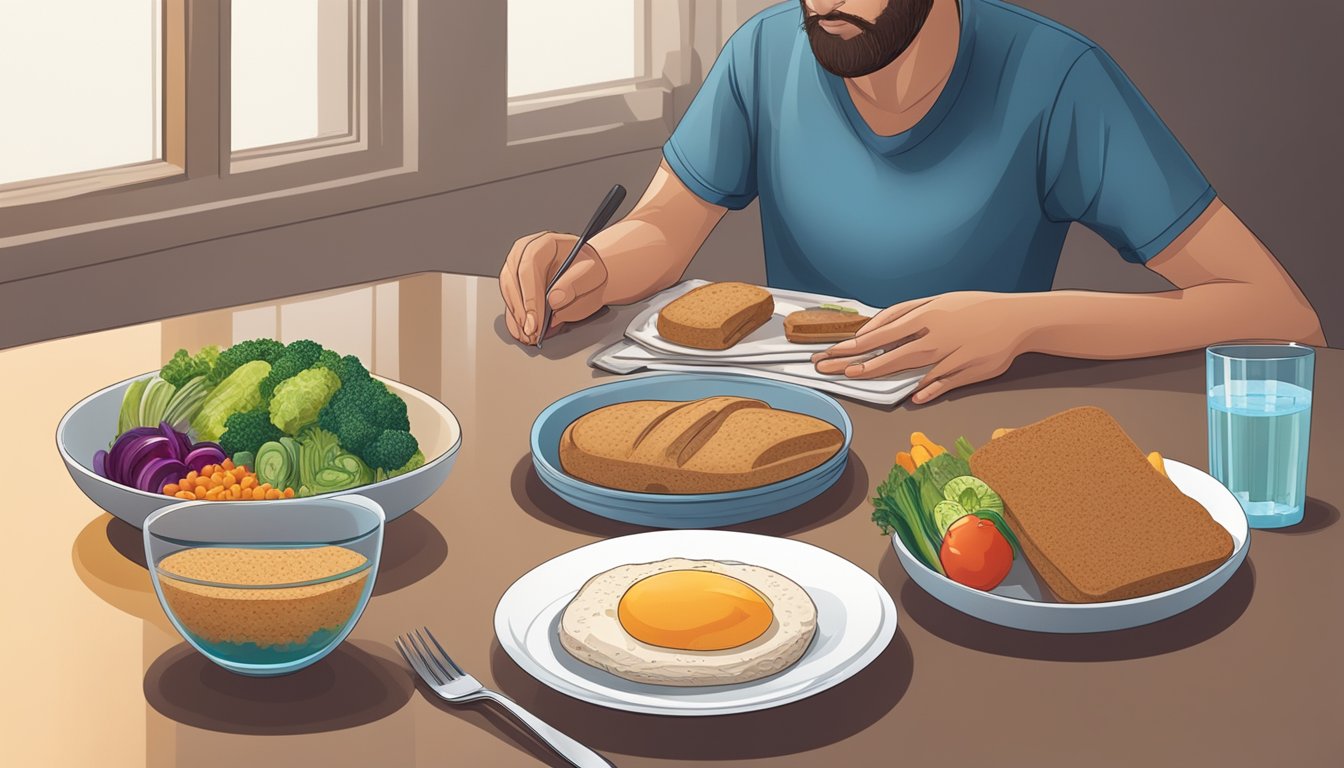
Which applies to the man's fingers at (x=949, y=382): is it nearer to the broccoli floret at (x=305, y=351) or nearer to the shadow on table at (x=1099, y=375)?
the shadow on table at (x=1099, y=375)

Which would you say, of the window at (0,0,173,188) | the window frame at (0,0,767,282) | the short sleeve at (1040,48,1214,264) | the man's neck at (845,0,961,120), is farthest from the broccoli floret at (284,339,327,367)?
the window at (0,0,173,188)

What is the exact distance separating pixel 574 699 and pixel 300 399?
414 mm

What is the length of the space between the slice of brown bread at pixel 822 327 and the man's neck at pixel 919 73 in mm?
499

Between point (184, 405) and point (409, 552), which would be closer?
point (409, 552)

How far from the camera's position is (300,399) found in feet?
3.72

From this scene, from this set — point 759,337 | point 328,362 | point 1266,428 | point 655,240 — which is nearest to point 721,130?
point 655,240

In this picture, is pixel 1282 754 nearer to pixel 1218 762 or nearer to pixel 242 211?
pixel 1218 762

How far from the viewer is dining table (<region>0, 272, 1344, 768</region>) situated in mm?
809

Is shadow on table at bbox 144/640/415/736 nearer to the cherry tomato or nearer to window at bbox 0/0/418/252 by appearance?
the cherry tomato

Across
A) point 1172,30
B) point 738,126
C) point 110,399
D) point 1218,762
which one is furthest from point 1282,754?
point 1172,30

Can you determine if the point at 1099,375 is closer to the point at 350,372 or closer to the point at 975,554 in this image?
the point at 975,554

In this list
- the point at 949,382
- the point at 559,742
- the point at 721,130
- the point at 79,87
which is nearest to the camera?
the point at 559,742

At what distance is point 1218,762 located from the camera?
2.59 feet

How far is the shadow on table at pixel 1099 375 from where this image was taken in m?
1.45
